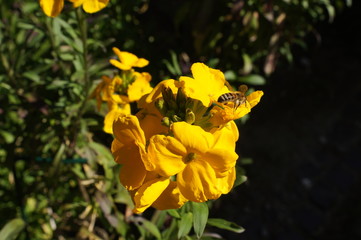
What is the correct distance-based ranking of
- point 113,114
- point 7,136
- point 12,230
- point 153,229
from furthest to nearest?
point 7,136
point 12,230
point 153,229
point 113,114

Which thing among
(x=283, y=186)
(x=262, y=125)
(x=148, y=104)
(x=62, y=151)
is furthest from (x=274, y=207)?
(x=148, y=104)

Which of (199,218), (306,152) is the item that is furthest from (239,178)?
(306,152)

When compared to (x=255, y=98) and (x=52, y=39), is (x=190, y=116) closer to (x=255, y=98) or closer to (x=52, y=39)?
(x=255, y=98)

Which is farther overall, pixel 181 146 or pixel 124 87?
pixel 124 87

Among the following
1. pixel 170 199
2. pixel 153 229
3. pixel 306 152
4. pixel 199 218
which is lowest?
pixel 306 152

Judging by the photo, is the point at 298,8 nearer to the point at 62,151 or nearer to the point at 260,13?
the point at 260,13

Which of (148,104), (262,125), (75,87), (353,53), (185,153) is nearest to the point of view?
(185,153)

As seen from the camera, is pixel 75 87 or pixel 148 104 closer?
pixel 148 104
